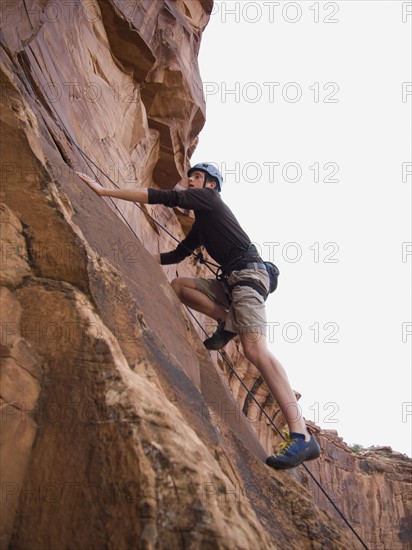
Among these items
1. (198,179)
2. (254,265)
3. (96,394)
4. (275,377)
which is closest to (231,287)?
(254,265)

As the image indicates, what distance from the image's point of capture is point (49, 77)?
20.1 feet

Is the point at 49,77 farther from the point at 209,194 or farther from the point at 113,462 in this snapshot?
the point at 113,462

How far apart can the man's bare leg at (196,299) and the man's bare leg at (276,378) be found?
2.49 feet

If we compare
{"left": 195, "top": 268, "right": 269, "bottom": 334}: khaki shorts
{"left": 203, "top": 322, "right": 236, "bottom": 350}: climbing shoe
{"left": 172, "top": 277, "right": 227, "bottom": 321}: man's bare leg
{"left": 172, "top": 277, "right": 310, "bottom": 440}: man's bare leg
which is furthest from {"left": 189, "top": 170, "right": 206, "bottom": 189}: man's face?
{"left": 172, "top": 277, "right": 310, "bottom": 440}: man's bare leg

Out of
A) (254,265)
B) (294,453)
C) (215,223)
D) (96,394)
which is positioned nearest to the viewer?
(96,394)

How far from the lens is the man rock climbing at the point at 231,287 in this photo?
424 centimetres

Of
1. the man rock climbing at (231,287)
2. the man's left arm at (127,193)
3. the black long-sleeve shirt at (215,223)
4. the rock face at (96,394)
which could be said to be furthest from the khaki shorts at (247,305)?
the man's left arm at (127,193)

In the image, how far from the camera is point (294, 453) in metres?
4.13

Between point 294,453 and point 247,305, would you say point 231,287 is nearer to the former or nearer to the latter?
point 247,305

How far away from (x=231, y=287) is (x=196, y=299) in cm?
51

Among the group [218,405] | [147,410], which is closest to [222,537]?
[147,410]

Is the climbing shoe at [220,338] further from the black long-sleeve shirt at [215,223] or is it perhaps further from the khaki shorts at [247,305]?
the black long-sleeve shirt at [215,223]

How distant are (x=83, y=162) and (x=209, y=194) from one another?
189cm

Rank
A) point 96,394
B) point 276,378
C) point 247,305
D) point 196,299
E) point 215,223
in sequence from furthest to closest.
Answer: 1. point 196,299
2. point 215,223
3. point 247,305
4. point 276,378
5. point 96,394
